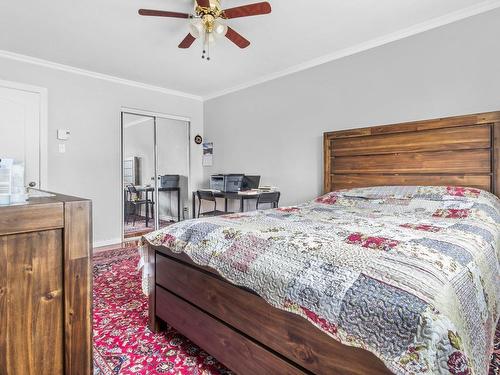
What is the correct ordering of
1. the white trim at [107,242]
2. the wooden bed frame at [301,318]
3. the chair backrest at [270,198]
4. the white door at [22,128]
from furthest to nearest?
the white trim at [107,242]
the chair backrest at [270,198]
the white door at [22,128]
the wooden bed frame at [301,318]

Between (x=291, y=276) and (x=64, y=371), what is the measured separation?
738 mm

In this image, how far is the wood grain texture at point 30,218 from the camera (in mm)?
720

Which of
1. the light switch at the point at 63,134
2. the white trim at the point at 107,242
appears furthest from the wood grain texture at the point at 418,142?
the light switch at the point at 63,134

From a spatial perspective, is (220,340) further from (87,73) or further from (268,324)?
(87,73)

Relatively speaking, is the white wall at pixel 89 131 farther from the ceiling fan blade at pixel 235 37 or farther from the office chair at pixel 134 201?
the ceiling fan blade at pixel 235 37

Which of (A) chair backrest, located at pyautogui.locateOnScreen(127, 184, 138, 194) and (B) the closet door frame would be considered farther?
(A) chair backrest, located at pyautogui.locateOnScreen(127, 184, 138, 194)

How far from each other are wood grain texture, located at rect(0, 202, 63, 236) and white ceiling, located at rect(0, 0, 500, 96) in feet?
7.00

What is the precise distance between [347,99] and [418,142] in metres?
0.92

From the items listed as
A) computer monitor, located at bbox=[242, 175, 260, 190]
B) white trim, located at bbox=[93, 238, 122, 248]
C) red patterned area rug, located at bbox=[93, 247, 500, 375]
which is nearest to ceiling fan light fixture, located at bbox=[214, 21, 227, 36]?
computer monitor, located at bbox=[242, 175, 260, 190]

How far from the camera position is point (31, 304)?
77 centimetres

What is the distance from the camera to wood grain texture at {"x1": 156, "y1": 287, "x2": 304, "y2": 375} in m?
1.16

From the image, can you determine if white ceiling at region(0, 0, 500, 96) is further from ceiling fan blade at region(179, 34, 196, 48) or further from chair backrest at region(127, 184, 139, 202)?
chair backrest at region(127, 184, 139, 202)

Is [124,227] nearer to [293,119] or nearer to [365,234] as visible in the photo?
[293,119]

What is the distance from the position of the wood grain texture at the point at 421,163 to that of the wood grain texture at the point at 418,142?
0.05m
